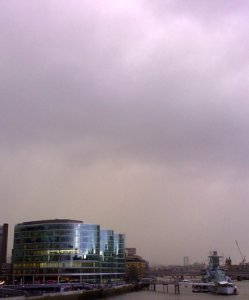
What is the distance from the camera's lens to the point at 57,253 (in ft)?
520

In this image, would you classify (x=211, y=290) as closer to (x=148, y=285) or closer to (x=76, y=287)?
(x=148, y=285)

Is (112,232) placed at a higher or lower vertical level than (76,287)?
higher

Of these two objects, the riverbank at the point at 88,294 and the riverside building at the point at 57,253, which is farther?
the riverside building at the point at 57,253

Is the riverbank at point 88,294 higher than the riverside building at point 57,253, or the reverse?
the riverside building at point 57,253

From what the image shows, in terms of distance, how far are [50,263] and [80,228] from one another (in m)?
15.5

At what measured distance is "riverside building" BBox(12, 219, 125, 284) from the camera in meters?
158

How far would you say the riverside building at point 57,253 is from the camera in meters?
158

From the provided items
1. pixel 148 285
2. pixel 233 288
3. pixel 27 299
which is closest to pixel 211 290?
pixel 233 288

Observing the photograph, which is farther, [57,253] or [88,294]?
[57,253]

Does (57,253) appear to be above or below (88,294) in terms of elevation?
above

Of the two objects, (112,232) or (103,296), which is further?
(112,232)

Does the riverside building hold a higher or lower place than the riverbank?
higher

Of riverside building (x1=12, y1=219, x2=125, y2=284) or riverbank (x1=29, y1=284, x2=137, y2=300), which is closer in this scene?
riverbank (x1=29, y1=284, x2=137, y2=300)

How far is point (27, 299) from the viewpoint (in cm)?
8156
